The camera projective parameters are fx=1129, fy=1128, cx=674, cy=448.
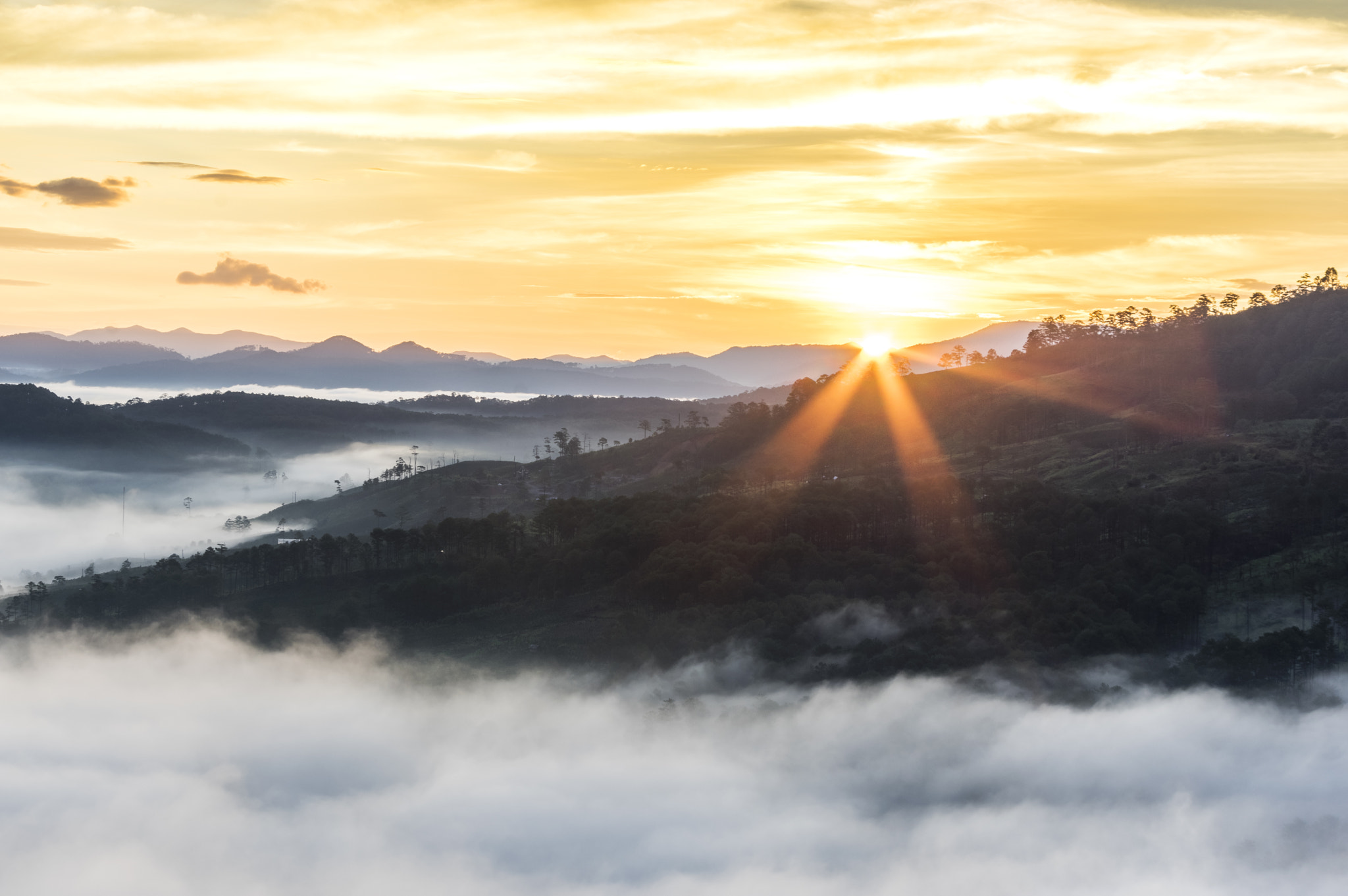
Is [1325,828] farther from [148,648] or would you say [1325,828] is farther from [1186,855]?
[148,648]

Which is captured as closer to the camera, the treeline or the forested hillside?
the forested hillside

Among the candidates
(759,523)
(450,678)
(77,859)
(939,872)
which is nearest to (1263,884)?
(939,872)

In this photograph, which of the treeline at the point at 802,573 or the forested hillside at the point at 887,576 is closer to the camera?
the forested hillside at the point at 887,576

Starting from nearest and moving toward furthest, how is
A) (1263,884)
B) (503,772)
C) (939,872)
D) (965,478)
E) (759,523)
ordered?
(1263,884) < (939,872) < (503,772) < (759,523) < (965,478)

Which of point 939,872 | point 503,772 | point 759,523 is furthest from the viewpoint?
point 759,523

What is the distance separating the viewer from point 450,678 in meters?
152

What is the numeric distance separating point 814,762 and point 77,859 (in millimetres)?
104937

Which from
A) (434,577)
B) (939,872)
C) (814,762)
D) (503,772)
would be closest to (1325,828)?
(939,872)

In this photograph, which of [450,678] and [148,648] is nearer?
[450,678]

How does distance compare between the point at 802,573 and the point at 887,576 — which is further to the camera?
the point at 802,573

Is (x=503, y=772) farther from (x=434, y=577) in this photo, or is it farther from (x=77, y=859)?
(x=77, y=859)

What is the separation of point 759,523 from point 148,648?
100 m

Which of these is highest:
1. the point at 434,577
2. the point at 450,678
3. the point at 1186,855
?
the point at 434,577

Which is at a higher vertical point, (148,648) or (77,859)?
(148,648)
